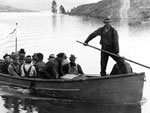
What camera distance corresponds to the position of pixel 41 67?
17.8m

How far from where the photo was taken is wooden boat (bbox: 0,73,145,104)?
15.7m

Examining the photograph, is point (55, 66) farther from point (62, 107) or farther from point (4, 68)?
point (4, 68)

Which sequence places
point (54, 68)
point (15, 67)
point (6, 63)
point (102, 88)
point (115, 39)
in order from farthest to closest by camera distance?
point (6, 63)
point (15, 67)
point (54, 68)
point (102, 88)
point (115, 39)

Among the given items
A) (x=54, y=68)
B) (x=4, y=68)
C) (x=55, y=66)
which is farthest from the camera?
(x=4, y=68)

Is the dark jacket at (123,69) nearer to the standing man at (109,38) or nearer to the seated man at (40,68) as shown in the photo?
the standing man at (109,38)

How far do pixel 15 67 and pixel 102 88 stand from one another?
197 inches

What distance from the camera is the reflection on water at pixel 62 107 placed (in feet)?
52.5

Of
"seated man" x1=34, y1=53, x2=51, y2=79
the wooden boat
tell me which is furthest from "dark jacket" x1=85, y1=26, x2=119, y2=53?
"seated man" x1=34, y1=53, x2=51, y2=79

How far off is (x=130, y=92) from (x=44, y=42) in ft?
90.7

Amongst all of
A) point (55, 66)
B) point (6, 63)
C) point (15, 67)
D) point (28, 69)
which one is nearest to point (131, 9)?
point (6, 63)

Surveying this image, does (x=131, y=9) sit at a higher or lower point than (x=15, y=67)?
higher

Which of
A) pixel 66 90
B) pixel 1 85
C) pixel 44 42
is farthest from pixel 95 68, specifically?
pixel 44 42

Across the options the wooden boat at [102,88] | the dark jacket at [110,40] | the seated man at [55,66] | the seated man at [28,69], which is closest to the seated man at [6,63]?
the seated man at [28,69]

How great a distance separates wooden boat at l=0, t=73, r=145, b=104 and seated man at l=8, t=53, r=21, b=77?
186 cm
